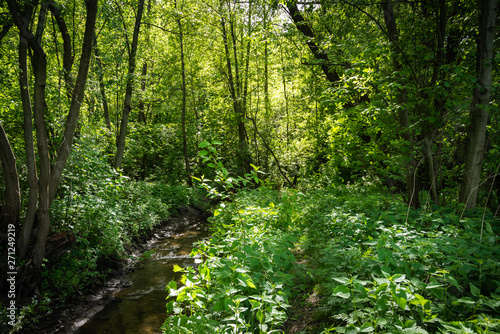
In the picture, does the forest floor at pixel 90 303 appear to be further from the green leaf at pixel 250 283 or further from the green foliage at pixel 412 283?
the green foliage at pixel 412 283

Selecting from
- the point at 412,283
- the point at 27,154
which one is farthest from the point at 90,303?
the point at 412,283

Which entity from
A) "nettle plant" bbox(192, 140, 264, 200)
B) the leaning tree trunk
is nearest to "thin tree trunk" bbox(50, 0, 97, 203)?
the leaning tree trunk

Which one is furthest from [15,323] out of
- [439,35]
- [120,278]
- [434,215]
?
[439,35]

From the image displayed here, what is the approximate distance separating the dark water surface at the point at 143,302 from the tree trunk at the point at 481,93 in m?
4.65

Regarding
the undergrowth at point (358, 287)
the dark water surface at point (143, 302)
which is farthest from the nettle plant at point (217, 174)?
the dark water surface at point (143, 302)

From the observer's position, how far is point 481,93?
4.20 meters

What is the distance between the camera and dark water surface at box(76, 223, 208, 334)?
190 inches

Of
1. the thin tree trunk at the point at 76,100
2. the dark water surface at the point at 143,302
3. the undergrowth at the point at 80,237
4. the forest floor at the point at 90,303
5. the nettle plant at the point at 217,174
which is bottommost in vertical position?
the dark water surface at the point at 143,302

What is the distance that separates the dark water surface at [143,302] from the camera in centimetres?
482

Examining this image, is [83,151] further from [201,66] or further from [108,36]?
[201,66]

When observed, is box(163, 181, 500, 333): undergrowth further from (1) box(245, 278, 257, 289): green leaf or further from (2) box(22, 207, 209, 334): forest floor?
(2) box(22, 207, 209, 334): forest floor

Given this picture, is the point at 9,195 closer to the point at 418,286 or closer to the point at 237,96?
the point at 418,286

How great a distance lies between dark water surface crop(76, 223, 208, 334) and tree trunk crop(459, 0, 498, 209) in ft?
15.2

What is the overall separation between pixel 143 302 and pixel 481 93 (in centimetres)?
692
